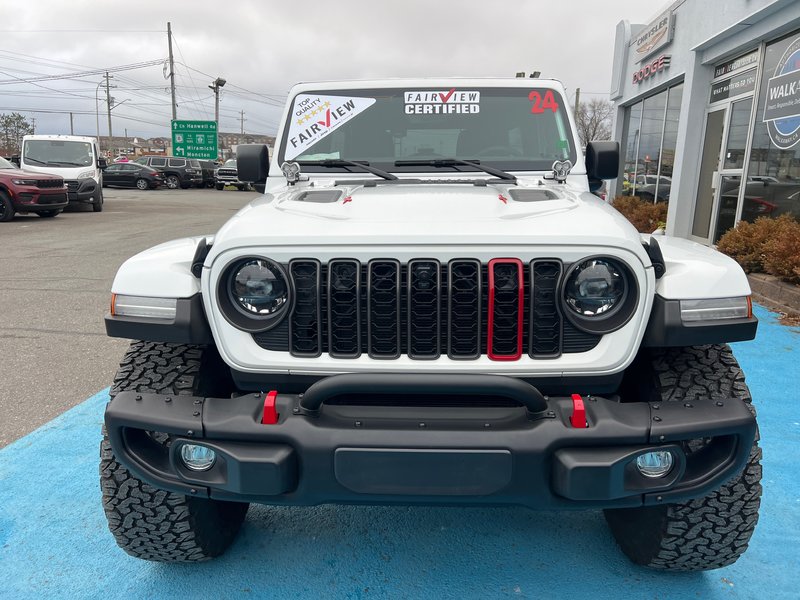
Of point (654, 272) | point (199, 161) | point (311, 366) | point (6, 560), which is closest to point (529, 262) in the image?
point (654, 272)

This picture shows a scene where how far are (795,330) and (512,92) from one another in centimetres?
389

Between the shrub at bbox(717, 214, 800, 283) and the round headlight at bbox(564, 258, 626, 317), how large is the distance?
509 centimetres

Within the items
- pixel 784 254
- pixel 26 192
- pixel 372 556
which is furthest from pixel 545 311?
pixel 26 192

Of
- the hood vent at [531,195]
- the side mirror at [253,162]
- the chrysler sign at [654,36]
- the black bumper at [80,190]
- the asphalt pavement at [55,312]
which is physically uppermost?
the chrysler sign at [654,36]

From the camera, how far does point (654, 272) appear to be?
1858mm

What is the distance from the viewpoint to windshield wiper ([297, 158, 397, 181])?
286 cm

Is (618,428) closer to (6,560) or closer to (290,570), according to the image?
(290,570)

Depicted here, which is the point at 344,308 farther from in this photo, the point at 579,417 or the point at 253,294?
the point at 579,417

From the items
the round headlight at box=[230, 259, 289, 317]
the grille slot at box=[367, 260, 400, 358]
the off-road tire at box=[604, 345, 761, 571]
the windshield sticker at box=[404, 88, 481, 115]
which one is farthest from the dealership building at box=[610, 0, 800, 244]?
the round headlight at box=[230, 259, 289, 317]

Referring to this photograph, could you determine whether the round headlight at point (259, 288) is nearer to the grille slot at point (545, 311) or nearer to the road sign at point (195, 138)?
the grille slot at point (545, 311)

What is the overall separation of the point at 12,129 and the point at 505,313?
79684mm

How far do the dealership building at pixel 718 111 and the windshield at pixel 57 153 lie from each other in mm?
14702

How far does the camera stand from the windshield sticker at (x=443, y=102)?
3.19 metres

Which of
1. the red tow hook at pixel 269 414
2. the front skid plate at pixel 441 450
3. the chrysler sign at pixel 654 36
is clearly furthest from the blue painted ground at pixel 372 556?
the chrysler sign at pixel 654 36
